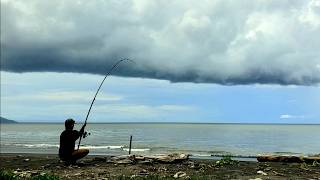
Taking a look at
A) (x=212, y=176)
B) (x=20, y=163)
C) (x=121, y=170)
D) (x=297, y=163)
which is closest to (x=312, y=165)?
(x=297, y=163)

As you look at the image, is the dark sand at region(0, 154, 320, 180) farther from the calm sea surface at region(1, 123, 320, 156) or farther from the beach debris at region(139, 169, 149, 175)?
the calm sea surface at region(1, 123, 320, 156)

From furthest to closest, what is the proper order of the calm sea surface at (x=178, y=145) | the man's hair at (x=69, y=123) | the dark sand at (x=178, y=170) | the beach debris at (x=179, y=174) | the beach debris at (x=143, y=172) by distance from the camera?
the calm sea surface at (x=178, y=145)
the man's hair at (x=69, y=123)
the beach debris at (x=143, y=172)
the dark sand at (x=178, y=170)
the beach debris at (x=179, y=174)

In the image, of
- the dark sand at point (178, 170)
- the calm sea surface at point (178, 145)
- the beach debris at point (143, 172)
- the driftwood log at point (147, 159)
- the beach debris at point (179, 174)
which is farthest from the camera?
the calm sea surface at point (178, 145)

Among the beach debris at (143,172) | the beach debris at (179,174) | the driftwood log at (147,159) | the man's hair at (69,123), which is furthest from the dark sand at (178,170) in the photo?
the man's hair at (69,123)

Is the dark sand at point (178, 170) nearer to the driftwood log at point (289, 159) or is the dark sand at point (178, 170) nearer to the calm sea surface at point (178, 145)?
the driftwood log at point (289, 159)

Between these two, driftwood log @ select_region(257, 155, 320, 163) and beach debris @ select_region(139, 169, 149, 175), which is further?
driftwood log @ select_region(257, 155, 320, 163)

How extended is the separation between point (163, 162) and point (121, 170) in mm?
3154

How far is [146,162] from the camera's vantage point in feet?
72.9

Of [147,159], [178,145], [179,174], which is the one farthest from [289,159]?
[178,145]

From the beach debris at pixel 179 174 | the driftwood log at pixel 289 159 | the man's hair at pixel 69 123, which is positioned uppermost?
the man's hair at pixel 69 123

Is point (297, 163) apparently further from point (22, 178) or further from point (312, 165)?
point (22, 178)

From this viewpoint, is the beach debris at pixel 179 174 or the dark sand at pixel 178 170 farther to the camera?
the dark sand at pixel 178 170

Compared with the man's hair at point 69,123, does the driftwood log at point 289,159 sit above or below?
below

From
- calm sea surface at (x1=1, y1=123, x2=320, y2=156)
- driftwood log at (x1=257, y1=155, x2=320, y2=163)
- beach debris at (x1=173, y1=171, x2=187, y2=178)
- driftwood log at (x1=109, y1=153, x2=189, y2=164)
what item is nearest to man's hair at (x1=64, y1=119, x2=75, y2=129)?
driftwood log at (x1=109, y1=153, x2=189, y2=164)
